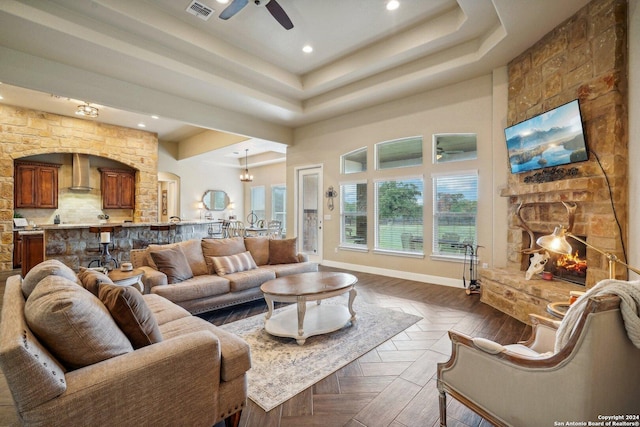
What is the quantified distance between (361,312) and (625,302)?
276 cm

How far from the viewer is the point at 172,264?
3.45 meters

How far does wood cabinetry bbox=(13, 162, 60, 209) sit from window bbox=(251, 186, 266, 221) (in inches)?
231

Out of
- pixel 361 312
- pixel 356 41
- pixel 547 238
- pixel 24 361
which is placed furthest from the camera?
pixel 356 41

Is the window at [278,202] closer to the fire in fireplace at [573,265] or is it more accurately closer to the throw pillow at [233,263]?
the throw pillow at [233,263]

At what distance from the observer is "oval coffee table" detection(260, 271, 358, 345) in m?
2.86

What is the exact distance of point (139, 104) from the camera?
484 cm

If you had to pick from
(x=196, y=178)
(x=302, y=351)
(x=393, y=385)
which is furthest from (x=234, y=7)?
(x=196, y=178)

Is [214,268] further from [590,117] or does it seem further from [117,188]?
[117,188]

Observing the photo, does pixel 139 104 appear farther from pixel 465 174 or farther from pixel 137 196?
pixel 465 174

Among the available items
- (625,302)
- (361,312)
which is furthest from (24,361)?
(361,312)

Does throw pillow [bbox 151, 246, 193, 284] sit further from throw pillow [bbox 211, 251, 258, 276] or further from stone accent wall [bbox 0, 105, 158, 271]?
stone accent wall [bbox 0, 105, 158, 271]

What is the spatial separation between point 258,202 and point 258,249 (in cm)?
712

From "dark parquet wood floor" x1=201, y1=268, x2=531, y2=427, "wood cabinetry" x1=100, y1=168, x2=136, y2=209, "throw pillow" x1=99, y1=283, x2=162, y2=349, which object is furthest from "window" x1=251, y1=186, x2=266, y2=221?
"throw pillow" x1=99, y1=283, x2=162, y2=349

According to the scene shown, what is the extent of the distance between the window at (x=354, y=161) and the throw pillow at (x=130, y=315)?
5291 mm
